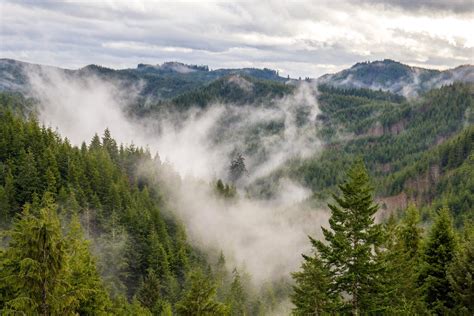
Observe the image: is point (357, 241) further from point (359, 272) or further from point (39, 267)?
point (39, 267)

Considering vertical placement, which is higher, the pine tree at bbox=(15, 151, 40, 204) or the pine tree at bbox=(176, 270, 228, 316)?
the pine tree at bbox=(176, 270, 228, 316)

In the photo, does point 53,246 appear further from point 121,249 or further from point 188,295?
point 121,249

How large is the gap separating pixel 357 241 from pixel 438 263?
11.9m

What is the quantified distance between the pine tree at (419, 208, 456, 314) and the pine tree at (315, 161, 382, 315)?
846cm

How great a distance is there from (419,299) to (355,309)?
8117 millimetres

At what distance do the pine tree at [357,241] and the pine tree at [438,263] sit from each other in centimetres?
846

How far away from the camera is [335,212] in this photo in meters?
25.2

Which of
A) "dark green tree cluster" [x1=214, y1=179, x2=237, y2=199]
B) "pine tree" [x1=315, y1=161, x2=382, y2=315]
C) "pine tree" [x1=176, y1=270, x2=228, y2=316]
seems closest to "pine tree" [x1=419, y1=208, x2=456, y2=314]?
"pine tree" [x1=315, y1=161, x2=382, y2=315]

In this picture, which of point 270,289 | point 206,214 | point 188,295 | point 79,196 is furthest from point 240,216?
point 188,295

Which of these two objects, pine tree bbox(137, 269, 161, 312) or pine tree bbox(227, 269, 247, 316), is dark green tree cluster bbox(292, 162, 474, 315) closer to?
pine tree bbox(137, 269, 161, 312)

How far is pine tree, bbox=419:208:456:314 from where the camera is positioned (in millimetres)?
31641

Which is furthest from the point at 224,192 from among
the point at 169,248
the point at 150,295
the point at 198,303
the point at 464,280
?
the point at 198,303

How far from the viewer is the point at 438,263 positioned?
32812mm

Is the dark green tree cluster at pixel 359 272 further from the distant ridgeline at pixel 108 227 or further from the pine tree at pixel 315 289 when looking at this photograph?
the distant ridgeline at pixel 108 227
